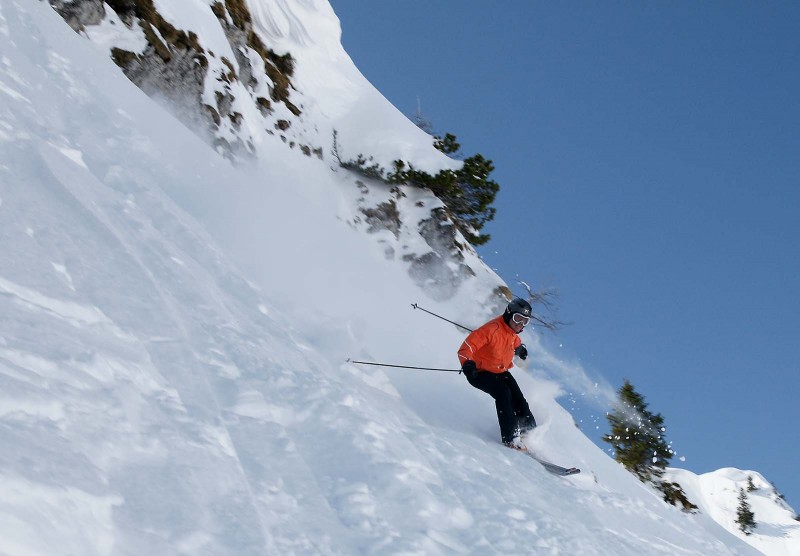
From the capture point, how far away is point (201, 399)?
394 cm

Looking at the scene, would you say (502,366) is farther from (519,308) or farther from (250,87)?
(250,87)

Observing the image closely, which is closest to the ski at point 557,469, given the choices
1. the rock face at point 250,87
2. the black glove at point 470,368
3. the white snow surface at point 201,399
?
the white snow surface at point 201,399

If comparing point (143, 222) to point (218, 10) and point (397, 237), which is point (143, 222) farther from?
point (218, 10)

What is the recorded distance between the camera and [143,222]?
6.57m

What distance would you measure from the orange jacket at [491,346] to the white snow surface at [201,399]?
72 cm

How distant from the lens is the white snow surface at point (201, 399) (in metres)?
2.82

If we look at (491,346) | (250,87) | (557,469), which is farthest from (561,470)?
(250,87)

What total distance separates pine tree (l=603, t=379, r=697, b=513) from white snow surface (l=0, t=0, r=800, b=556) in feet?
64.7

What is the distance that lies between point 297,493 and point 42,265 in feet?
7.19

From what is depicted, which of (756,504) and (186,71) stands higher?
(756,504)

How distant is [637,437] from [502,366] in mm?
23515

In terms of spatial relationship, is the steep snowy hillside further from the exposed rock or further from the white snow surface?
the exposed rock

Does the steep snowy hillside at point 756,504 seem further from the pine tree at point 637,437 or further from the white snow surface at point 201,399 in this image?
the white snow surface at point 201,399

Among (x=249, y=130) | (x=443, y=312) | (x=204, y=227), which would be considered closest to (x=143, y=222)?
(x=204, y=227)
